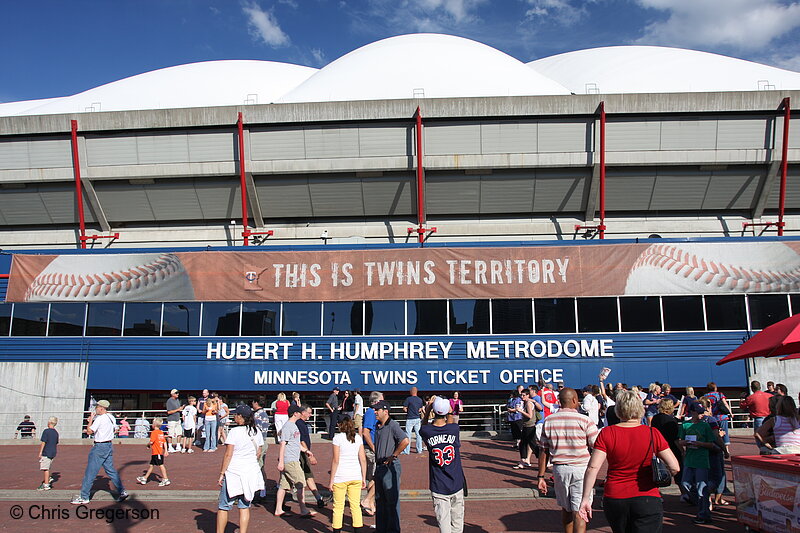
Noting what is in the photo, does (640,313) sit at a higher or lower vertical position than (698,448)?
higher

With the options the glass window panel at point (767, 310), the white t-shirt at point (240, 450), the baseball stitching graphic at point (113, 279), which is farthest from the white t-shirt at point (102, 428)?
the glass window panel at point (767, 310)

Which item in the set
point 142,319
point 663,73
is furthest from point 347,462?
point 663,73

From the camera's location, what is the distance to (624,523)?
5344 millimetres

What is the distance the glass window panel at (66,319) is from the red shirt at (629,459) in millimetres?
21751

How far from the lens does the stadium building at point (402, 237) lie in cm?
2142

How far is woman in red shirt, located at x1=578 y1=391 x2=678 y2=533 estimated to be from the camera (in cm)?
528

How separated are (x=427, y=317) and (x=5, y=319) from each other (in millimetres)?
15553

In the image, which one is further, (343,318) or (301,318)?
(301,318)

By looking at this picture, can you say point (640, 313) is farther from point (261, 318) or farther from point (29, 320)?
point (29, 320)

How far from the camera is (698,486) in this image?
8656mm

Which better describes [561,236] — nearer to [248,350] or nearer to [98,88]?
[248,350]

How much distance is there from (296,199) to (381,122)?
15.2 feet

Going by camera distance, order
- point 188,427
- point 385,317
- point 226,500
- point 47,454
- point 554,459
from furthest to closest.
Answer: point 385,317 → point 188,427 → point 47,454 → point 226,500 → point 554,459

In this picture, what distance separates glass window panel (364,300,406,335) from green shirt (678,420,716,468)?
1329 centimetres
